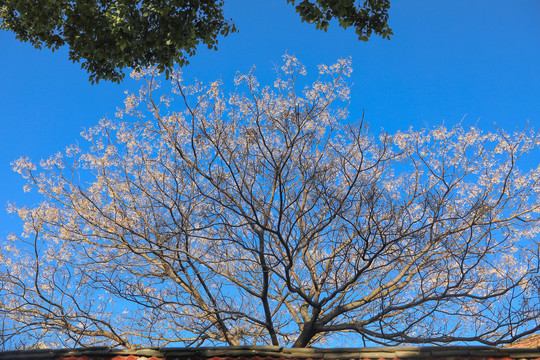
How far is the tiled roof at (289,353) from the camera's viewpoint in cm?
451

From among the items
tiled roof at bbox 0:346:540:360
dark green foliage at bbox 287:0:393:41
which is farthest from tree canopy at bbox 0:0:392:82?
tiled roof at bbox 0:346:540:360

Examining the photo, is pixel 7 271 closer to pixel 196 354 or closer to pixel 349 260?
pixel 196 354

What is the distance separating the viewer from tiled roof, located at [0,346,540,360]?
4.51 metres

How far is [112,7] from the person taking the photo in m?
5.83

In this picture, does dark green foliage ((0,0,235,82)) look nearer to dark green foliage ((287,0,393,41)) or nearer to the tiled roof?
dark green foliage ((287,0,393,41))

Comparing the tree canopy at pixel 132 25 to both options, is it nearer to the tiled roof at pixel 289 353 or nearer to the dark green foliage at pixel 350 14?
the dark green foliage at pixel 350 14

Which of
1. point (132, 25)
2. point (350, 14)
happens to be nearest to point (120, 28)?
point (132, 25)

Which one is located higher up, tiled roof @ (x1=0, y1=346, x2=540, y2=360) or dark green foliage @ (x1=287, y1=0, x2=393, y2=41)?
dark green foliage @ (x1=287, y1=0, x2=393, y2=41)

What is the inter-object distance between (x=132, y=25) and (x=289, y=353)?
455 cm

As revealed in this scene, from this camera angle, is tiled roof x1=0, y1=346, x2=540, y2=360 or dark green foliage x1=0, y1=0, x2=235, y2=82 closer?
tiled roof x1=0, y1=346, x2=540, y2=360

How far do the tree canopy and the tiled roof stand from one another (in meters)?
3.75

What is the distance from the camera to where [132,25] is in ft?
18.7

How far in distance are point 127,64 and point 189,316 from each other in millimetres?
5145

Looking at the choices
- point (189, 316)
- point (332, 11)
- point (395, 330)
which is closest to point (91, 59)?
point (332, 11)
